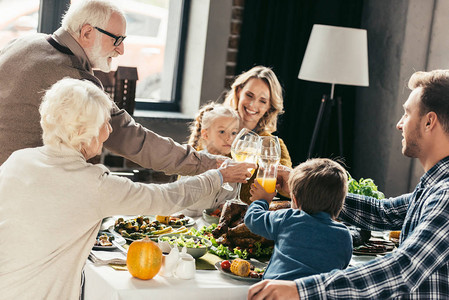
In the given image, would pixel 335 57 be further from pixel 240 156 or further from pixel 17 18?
pixel 240 156

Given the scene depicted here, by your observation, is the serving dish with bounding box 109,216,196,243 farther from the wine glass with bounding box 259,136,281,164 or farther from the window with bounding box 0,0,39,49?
the window with bounding box 0,0,39,49

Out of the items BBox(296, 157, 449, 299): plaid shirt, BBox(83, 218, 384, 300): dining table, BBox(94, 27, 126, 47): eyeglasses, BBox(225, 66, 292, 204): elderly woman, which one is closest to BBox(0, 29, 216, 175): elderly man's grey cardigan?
BBox(94, 27, 126, 47): eyeglasses

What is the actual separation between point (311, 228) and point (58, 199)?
2.48 ft

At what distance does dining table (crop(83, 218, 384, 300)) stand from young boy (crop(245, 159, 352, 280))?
0.13 metres

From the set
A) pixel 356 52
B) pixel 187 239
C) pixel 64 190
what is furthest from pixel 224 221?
pixel 356 52

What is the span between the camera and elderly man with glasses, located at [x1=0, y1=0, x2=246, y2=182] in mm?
2268

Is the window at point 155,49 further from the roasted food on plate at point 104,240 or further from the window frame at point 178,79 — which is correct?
the roasted food on plate at point 104,240

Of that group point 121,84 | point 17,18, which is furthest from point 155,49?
point 121,84

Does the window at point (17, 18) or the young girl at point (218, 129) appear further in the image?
the window at point (17, 18)

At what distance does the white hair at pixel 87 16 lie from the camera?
7.87 ft

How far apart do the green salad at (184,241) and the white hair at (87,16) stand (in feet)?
2.89

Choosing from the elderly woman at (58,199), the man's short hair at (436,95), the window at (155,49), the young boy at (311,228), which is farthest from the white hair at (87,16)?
the window at (155,49)

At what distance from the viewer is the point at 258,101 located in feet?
11.8

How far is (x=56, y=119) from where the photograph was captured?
1.75m
